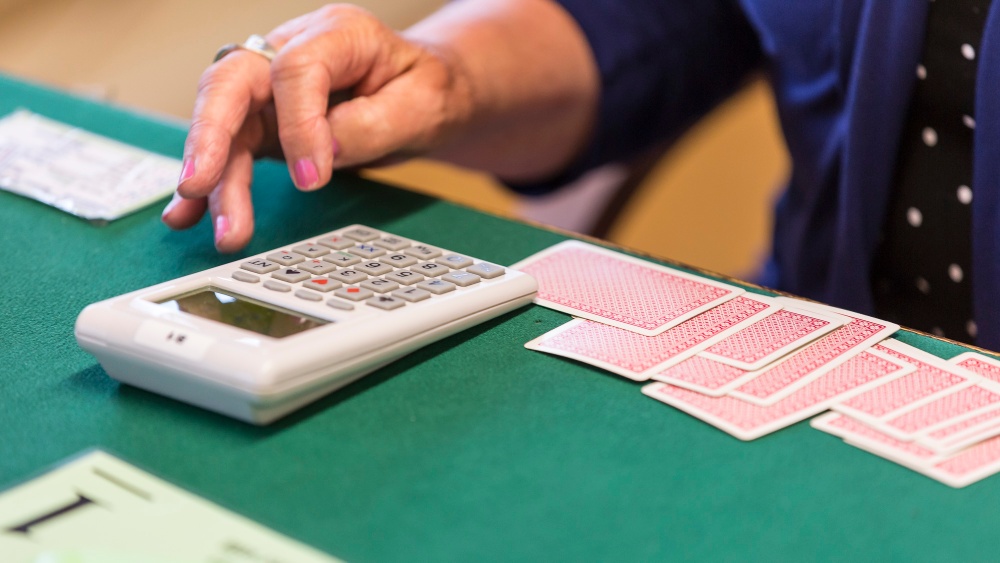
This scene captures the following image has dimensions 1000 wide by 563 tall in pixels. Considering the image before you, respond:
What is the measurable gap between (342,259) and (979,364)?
1.11 ft

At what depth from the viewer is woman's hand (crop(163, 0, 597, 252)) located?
0.63 meters

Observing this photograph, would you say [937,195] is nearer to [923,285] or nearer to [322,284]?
[923,285]

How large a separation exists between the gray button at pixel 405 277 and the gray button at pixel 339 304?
0.14 feet

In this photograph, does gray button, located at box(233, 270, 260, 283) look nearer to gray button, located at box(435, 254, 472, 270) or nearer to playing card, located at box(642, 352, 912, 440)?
gray button, located at box(435, 254, 472, 270)

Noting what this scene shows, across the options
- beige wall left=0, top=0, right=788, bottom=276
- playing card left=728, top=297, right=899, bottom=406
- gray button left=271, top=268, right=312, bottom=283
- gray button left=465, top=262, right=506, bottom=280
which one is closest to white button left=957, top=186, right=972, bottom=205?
playing card left=728, top=297, right=899, bottom=406

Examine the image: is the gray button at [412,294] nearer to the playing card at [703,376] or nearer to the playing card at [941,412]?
the playing card at [703,376]

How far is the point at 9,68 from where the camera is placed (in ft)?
6.19

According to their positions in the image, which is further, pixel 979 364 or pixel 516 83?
pixel 516 83

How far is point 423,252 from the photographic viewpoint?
1.84 feet

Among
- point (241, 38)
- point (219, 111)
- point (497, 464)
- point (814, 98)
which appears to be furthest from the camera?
point (241, 38)

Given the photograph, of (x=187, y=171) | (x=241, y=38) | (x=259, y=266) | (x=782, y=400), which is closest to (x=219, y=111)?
(x=187, y=171)

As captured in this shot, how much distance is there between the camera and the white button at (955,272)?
2.52 feet

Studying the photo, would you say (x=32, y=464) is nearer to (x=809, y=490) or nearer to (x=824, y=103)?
(x=809, y=490)

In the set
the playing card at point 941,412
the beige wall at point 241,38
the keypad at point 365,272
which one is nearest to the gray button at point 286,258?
the keypad at point 365,272
